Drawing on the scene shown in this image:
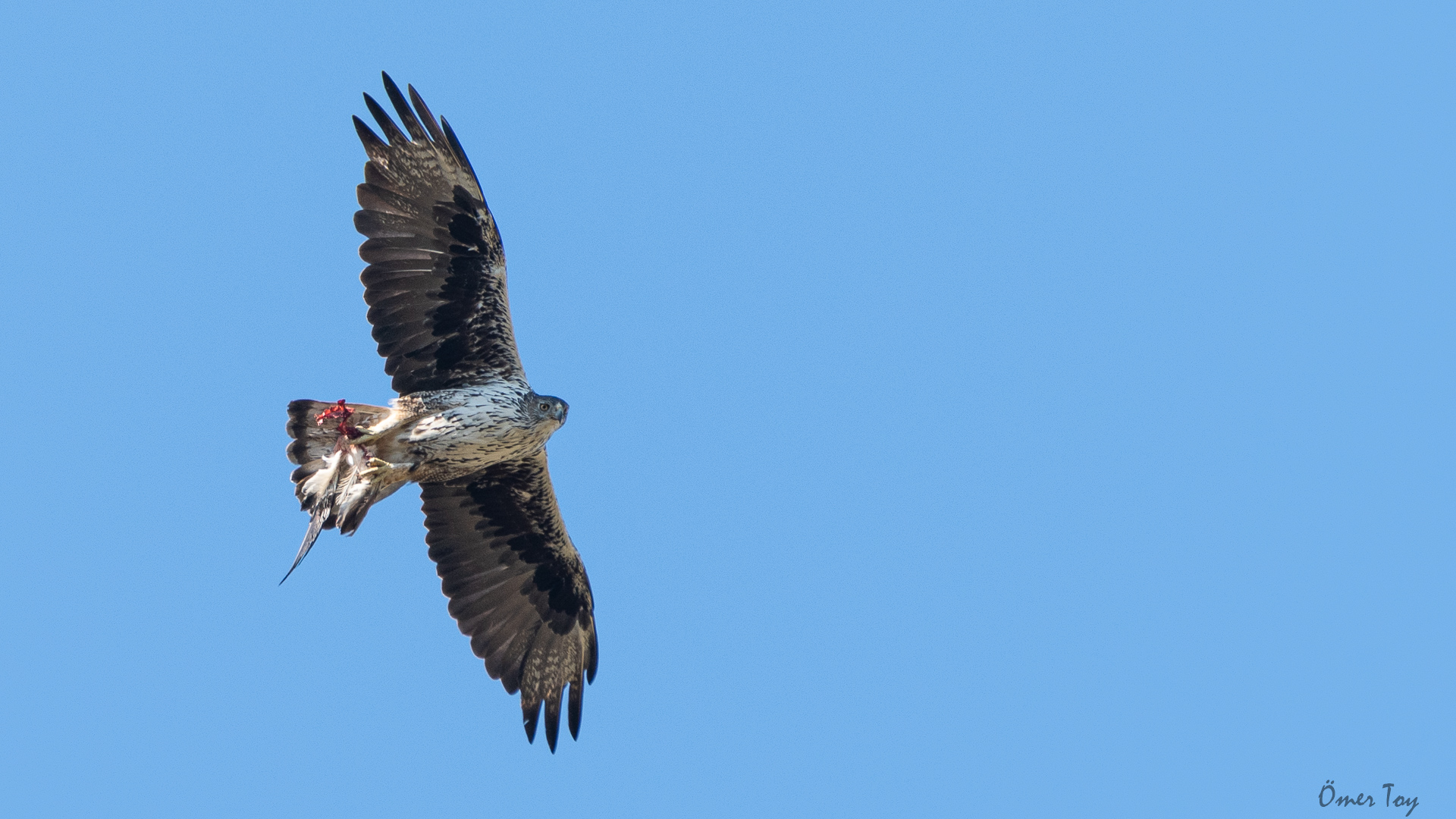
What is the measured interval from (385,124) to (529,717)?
4.83 meters

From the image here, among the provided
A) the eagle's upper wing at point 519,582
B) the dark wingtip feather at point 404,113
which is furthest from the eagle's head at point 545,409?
the dark wingtip feather at point 404,113

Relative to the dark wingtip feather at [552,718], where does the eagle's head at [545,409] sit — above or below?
above

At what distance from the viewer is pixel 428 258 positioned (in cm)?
1147

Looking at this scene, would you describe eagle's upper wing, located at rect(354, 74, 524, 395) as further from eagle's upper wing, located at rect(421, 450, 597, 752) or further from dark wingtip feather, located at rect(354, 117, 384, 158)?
Answer: eagle's upper wing, located at rect(421, 450, 597, 752)

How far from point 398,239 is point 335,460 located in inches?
66.2

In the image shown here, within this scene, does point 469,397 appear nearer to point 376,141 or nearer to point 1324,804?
point 376,141

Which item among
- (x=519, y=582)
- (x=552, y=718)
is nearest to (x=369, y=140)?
(x=519, y=582)

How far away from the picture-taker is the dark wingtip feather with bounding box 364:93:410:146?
448 inches

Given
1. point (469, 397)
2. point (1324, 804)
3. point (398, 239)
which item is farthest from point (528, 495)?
point (1324, 804)

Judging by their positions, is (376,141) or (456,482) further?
(456,482)

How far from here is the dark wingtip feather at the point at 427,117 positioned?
447 inches

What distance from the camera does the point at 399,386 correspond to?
1151cm

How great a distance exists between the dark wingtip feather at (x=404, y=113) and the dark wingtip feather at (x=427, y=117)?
0.16 ft

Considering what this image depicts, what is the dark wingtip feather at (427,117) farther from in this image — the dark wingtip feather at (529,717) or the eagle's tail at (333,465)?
the dark wingtip feather at (529,717)
